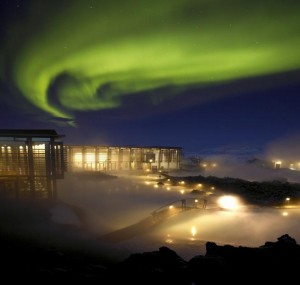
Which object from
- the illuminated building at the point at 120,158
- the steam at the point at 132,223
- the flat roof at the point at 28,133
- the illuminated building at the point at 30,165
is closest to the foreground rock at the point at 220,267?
the steam at the point at 132,223

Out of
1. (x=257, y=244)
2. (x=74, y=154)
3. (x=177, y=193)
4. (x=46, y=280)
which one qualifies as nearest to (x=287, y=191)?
(x=177, y=193)

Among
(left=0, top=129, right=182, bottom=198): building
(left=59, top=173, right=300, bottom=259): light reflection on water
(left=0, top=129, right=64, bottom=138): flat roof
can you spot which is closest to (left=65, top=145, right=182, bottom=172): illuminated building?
(left=59, top=173, right=300, bottom=259): light reflection on water

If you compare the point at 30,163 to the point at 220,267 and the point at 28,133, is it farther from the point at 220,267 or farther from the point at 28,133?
the point at 220,267

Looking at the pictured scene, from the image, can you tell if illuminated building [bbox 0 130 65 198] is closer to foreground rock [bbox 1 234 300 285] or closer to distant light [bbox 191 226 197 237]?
foreground rock [bbox 1 234 300 285]

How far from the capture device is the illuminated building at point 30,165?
2441cm

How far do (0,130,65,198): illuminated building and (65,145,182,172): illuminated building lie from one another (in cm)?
2869

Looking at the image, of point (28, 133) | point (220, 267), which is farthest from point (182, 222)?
point (28, 133)

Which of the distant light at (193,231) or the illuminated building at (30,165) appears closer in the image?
the distant light at (193,231)

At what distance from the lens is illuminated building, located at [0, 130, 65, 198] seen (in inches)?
961

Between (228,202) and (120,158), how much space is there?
33.9 metres

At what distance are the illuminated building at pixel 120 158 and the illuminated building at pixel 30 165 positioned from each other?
2869 centimetres

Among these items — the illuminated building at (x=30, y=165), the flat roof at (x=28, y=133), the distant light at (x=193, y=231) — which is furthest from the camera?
the illuminated building at (x=30, y=165)

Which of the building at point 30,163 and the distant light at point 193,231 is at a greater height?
the building at point 30,163

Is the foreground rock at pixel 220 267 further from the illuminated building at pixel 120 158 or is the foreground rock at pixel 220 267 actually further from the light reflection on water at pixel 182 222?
the illuminated building at pixel 120 158
